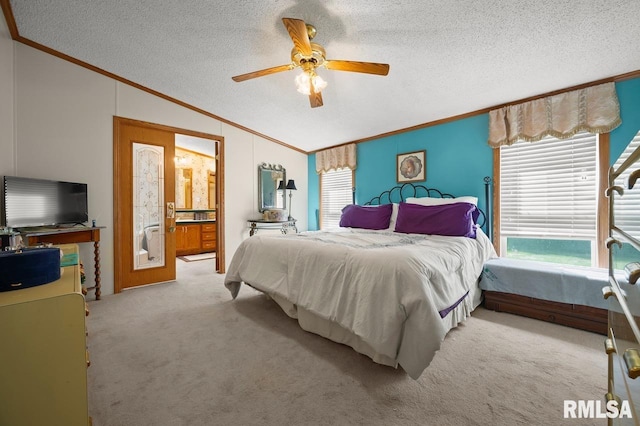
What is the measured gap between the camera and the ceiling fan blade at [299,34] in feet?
5.53

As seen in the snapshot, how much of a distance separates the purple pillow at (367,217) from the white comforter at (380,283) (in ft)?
2.79

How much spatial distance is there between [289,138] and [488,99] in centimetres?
322

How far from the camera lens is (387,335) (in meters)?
1.47

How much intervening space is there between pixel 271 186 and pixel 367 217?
2.28 metres

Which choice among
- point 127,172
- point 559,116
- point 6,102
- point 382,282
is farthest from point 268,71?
Result: point 559,116

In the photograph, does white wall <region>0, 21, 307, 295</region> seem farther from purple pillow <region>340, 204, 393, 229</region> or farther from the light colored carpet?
purple pillow <region>340, 204, 393, 229</region>

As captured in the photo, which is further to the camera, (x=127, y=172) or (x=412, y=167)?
(x=412, y=167)

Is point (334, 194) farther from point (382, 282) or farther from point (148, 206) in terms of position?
point (382, 282)

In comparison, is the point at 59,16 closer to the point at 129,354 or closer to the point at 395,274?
the point at 129,354

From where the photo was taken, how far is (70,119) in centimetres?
296

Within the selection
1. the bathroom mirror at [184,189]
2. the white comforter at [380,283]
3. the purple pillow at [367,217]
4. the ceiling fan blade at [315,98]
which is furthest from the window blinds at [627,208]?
the bathroom mirror at [184,189]

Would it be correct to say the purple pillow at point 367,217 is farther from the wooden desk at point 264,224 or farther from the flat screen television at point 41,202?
the flat screen television at point 41,202

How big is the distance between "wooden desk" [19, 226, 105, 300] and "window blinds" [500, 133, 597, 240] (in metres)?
4.79

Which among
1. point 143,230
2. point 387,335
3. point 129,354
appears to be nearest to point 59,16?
point 143,230
